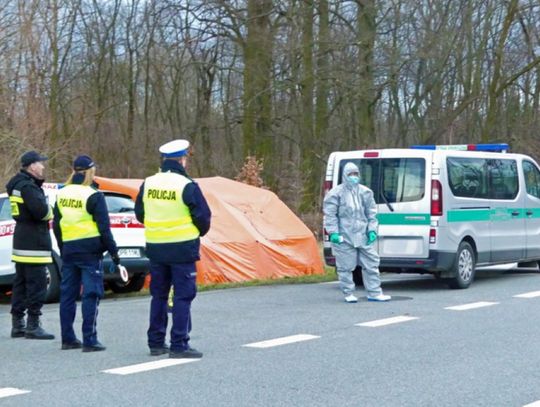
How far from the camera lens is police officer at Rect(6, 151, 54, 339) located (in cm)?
988

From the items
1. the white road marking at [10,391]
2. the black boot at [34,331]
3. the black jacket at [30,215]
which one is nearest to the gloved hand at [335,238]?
the black jacket at [30,215]

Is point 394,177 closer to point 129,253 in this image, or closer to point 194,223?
point 129,253

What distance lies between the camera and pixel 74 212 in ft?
29.8

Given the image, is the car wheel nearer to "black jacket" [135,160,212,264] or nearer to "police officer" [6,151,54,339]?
"police officer" [6,151,54,339]

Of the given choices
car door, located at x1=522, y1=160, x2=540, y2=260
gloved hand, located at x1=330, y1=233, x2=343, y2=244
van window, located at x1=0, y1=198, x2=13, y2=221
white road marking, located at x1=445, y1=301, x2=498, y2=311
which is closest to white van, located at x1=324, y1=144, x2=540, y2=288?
car door, located at x1=522, y1=160, x2=540, y2=260

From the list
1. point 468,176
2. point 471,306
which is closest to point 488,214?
point 468,176

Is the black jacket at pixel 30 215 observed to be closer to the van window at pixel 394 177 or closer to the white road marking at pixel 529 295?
the van window at pixel 394 177

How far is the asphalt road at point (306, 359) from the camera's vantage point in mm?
7016

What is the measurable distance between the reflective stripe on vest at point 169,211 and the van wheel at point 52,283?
497cm

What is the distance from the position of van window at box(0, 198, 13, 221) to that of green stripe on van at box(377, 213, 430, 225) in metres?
5.07

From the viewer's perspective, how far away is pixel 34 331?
991 cm

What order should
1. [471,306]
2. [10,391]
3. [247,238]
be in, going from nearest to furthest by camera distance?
1. [10,391]
2. [471,306]
3. [247,238]

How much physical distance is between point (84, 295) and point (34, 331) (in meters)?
1.17

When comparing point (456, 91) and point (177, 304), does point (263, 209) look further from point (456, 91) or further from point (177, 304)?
point (456, 91)
